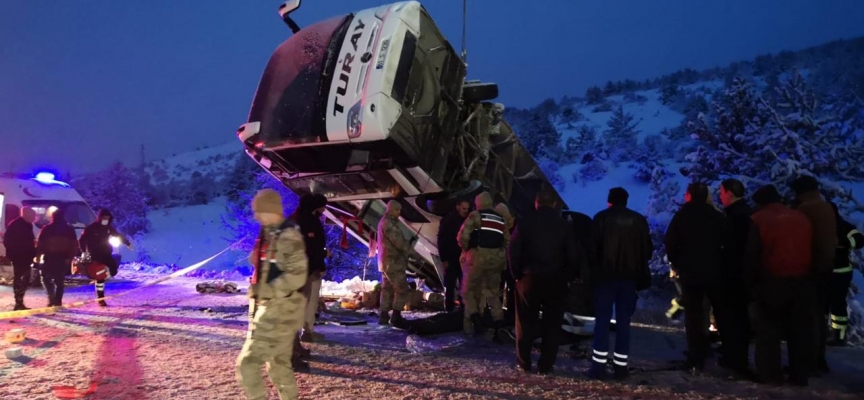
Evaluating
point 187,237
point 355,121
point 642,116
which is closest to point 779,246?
point 355,121

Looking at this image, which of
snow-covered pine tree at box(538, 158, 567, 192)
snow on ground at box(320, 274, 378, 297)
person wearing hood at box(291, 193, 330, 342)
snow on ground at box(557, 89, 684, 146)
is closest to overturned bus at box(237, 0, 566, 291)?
person wearing hood at box(291, 193, 330, 342)

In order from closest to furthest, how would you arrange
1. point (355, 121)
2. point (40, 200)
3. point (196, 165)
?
point (355, 121)
point (40, 200)
point (196, 165)

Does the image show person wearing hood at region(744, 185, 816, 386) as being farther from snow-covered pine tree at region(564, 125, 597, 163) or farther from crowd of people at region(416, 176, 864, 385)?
snow-covered pine tree at region(564, 125, 597, 163)

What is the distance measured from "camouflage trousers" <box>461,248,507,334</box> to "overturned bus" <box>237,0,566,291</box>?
769mm

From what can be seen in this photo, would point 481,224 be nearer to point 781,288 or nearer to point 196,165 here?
point 781,288

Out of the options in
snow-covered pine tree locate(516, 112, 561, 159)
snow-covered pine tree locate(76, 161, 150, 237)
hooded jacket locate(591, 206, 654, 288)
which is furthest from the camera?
snow-covered pine tree locate(76, 161, 150, 237)

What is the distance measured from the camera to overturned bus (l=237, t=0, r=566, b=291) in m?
5.50

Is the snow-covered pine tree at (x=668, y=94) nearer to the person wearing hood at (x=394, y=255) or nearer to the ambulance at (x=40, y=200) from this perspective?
the person wearing hood at (x=394, y=255)

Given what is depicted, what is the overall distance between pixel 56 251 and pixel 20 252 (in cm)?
55

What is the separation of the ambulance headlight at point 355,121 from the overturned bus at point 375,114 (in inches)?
0.4

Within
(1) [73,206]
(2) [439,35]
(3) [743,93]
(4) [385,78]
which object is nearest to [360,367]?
(4) [385,78]

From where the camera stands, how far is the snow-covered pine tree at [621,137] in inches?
945

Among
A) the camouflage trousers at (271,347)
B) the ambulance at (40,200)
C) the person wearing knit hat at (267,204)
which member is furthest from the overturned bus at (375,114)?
the ambulance at (40,200)

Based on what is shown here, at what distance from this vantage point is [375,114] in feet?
17.4
